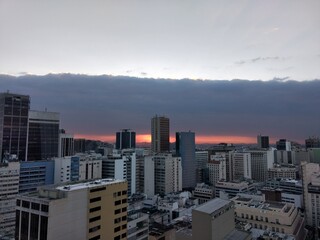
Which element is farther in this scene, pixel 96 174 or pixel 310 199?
pixel 96 174

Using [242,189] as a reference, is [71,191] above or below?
above

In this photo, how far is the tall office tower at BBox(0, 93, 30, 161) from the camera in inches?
3467

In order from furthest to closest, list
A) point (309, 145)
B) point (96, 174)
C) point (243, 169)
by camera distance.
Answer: point (309, 145) → point (243, 169) → point (96, 174)

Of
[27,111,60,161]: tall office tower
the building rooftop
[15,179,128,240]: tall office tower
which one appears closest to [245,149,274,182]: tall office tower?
[27,111,60,161]: tall office tower

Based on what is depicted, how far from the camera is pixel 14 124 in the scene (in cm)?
9044

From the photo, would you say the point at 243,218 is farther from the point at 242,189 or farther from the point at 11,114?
the point at 11,114

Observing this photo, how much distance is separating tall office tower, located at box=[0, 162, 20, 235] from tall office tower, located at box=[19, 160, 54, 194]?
8694 millimetres

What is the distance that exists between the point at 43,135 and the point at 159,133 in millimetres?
61017

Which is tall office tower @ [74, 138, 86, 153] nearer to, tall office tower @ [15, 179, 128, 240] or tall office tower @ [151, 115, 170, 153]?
tall office tower @ [151, 115, 170, 153]

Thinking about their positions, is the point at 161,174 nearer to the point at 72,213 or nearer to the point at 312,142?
the point at 72,213

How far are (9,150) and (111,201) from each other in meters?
76.6

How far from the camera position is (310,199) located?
209ft

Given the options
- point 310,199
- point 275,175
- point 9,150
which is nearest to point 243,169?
point 275,175

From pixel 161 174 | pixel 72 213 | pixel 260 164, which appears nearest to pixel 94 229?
pixel 72 213
